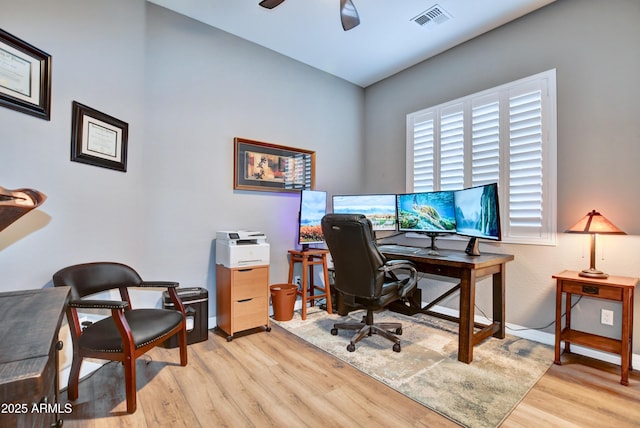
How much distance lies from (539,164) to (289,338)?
9.17 ft

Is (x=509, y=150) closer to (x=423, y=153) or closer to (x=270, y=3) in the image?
(x=423, y=153)

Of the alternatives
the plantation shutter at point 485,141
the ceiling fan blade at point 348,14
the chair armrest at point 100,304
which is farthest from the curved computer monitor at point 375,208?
the chair armrest at point 100,304

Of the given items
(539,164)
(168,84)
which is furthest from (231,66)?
(539,164)

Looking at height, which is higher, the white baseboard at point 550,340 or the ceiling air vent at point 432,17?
the ceiling air vent at point 432,17

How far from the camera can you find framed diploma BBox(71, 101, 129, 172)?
1.96m

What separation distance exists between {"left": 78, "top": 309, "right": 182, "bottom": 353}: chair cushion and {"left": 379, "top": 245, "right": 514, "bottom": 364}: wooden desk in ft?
6.38

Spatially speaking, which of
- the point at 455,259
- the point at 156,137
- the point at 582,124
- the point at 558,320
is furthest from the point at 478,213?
the point at 156,137

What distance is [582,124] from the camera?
2.46 metres

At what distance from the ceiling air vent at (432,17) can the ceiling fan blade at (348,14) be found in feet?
3.06

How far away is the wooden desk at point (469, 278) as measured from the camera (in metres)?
2.28

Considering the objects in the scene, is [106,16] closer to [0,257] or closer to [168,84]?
[168,84]

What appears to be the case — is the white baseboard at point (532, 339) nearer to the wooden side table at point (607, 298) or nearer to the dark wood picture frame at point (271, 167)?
the wooden side table at point (607, 298)

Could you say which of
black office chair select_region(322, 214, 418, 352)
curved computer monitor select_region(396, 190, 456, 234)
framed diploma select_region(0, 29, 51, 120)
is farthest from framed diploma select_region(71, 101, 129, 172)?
curved computer monitor select_region(396, 190, 456, 234)

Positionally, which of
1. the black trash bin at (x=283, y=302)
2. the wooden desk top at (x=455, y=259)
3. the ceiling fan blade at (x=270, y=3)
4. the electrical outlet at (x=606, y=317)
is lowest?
the black trash bin at (x=283, y=302)
